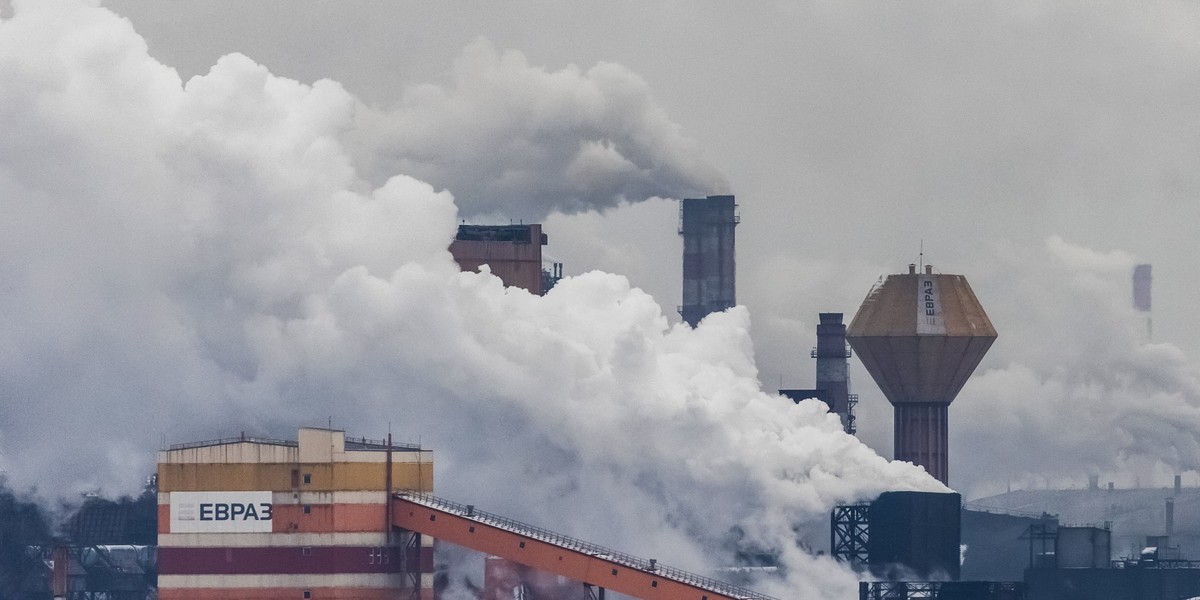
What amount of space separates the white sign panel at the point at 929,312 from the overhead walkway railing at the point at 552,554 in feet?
160

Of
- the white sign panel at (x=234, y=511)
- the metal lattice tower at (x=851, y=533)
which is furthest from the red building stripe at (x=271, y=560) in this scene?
the metal lattice tower at (x=851, y=533)

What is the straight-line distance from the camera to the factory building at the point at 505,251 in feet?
598

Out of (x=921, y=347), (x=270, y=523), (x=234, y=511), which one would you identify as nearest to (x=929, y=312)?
(x=921, y=347)

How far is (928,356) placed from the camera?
18250cm

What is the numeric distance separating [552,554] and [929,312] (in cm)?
5949

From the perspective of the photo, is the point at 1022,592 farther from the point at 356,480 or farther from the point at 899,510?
the point at 356,480

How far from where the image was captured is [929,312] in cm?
18212

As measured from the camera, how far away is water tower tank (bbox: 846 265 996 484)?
182 metres

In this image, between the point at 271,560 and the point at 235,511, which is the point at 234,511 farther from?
the point at 271,560

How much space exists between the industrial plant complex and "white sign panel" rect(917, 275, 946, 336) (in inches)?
4.1

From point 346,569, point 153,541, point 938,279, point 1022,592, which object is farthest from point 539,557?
point 938,279

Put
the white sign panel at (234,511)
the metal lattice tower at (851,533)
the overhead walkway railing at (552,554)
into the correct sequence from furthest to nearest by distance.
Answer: the metal lattice tower at (851,533) → the white sign panel at (234,511) → the overhead walkway railing at (552,554)

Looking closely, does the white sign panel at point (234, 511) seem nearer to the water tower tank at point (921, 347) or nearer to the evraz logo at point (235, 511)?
the evraz logo at point (235, 511)

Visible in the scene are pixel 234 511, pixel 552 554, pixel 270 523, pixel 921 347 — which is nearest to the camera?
pixel 552 554
